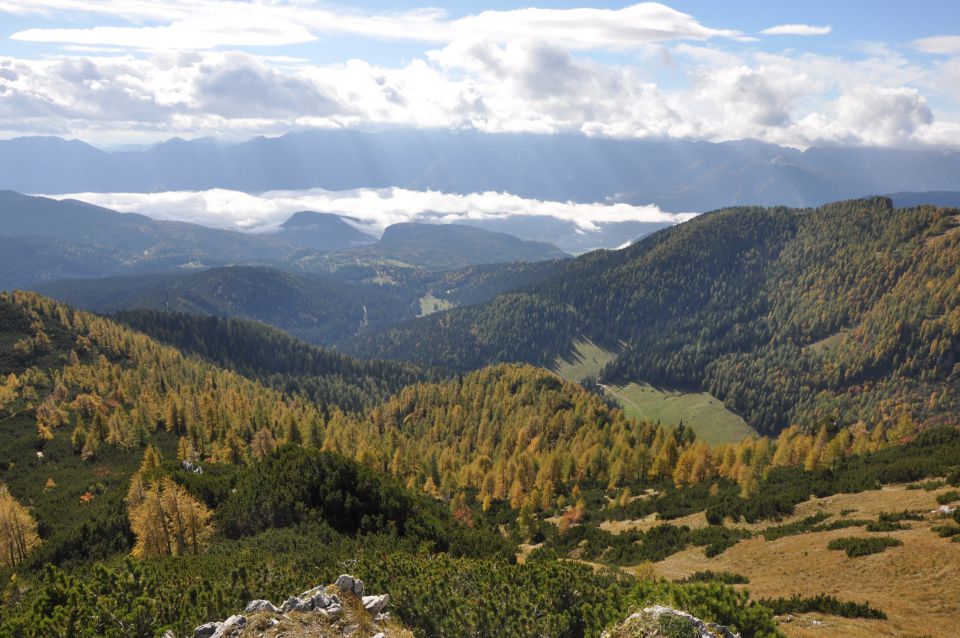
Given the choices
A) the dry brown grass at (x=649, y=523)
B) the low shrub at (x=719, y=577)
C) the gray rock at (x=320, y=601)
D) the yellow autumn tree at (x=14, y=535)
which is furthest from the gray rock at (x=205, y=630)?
the dry brown grass at (x=649, y=523)

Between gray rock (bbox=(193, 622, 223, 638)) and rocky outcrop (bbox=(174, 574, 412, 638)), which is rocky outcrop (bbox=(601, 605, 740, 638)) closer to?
rocky outcrop (bbox=(174, 574, 412, 638))

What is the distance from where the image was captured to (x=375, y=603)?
36.8m

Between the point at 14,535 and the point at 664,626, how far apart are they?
322 ft

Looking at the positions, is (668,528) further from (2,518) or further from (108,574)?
(2,518)

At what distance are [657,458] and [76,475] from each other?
5791 inches

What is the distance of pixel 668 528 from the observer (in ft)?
303

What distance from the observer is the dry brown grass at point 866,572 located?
42.0 metres

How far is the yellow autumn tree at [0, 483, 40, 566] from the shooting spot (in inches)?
3194

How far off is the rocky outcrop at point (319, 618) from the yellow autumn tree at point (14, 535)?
7341cm

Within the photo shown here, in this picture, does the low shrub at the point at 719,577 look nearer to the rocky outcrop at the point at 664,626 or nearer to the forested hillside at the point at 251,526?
the forested hillside at the point at 251,526

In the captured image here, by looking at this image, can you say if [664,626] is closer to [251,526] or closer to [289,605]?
[289,605]

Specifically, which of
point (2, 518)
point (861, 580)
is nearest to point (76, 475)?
point (2, 518)

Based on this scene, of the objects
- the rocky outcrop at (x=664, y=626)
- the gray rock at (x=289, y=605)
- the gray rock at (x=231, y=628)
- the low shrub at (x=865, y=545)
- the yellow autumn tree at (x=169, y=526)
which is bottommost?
the yellow autumn tree at (x=169, y=526)

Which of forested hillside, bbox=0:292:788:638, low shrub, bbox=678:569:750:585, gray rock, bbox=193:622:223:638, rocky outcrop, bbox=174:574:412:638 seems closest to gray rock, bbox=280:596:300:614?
rocky outcrop, bbox=174:574:412:638
